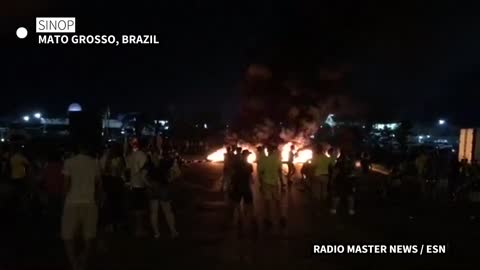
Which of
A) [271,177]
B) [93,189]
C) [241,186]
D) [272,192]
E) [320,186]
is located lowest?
[320,186]

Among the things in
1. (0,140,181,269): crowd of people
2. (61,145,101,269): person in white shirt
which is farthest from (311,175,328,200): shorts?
(61,145,101,269): person in white shirt

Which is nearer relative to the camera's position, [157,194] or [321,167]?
[157,194]

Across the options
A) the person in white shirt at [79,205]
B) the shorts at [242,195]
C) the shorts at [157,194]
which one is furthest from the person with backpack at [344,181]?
the person in white shirt at [79,205]

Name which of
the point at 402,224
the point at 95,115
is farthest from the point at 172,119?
the point at 402,224

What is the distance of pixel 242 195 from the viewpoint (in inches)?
464

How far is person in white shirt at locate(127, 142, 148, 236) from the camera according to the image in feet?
35.8

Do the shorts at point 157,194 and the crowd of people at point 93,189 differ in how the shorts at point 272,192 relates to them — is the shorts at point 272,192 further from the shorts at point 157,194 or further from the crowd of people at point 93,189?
the shorts at point 157,194

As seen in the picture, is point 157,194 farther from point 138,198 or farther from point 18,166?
point 18,166

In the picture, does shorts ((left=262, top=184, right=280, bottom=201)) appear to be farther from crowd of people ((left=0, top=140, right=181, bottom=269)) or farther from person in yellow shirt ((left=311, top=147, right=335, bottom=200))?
person in yellow shirt ((left=311, top=147, right=335, bottom=200))

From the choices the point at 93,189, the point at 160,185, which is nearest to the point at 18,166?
the point at 160,185

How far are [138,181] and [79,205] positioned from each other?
9.56ft

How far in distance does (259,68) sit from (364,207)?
132 feet

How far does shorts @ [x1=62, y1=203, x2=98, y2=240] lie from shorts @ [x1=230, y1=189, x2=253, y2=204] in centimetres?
399

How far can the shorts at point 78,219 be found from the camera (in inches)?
315
